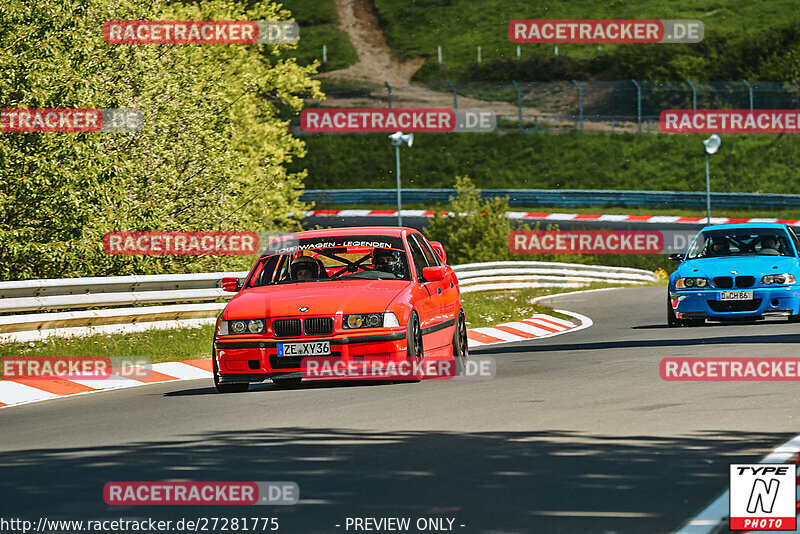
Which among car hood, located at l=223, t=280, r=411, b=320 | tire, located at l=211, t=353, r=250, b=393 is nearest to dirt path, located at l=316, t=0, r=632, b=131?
car hood, located at l=223, t=280, r=411, b=320

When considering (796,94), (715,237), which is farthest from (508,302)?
(796,94)

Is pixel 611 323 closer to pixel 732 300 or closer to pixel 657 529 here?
pixel 732 300

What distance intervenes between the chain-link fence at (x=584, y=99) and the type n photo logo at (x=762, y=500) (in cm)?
5308

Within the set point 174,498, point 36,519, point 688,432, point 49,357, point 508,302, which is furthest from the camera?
point 508,302

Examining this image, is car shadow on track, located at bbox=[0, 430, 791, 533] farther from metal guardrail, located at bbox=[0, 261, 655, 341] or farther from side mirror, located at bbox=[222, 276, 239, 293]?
metal guardrail, located at bbox=[0, 261, 655, 341]

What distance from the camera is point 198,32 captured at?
3728cm

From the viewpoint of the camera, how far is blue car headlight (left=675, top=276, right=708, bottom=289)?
1925cm

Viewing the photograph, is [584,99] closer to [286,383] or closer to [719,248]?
[719,248]

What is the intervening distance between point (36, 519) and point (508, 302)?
22252mm

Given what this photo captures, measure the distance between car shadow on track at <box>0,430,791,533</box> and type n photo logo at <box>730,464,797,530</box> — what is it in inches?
9.4

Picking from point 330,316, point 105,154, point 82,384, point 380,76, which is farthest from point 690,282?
point 380,76

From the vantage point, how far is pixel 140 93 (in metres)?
30.2

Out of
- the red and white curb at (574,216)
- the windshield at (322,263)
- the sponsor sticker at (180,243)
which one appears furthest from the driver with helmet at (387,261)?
the red and white curb at (574,216)

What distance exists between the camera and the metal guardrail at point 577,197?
187 ft
